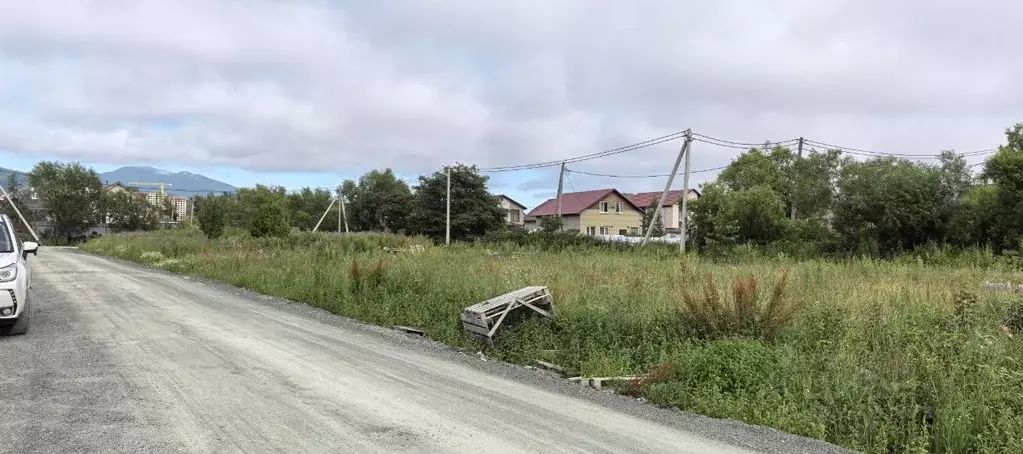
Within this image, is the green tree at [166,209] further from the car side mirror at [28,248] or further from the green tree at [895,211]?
the green tree at [895,211]

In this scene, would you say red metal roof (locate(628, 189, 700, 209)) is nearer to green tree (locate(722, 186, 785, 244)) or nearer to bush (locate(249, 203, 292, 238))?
green tree (locate(722, 186, 785, 244))

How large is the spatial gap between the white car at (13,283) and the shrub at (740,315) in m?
9.43

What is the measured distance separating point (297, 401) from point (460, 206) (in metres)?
43.1

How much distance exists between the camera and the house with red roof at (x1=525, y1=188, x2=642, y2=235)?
229ft

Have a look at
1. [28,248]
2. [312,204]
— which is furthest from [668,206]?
[28,248]

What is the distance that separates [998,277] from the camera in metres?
14.0

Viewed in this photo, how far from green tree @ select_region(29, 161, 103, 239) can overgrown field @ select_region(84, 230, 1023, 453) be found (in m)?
73.2

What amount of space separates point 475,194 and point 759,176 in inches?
905

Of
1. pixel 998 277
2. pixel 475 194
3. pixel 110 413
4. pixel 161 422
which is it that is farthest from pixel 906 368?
pixel 475 194

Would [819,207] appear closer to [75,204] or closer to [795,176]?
[795,176]

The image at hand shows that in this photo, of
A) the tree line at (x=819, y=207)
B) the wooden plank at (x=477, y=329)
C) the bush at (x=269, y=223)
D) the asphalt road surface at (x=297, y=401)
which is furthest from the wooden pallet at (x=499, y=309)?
the bush at (x=269, y=223)

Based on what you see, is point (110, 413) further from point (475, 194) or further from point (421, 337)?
point (475, 194)

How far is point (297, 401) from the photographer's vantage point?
591 cm

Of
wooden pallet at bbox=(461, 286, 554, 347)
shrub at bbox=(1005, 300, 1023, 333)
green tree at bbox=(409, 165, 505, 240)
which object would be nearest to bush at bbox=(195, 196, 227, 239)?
green tree at bbox=(409, 165, 505, 240)
